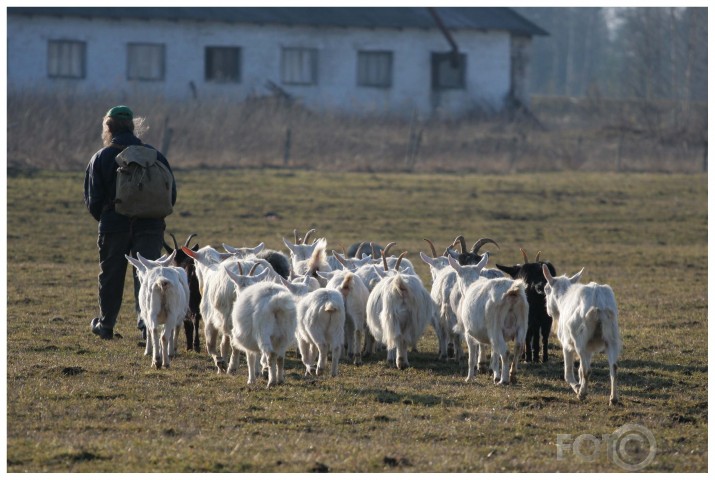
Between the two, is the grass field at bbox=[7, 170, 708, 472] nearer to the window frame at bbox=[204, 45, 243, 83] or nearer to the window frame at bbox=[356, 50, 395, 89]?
the window frame at bbox=[204, 45, 243, 83]

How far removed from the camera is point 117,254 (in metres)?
11.8

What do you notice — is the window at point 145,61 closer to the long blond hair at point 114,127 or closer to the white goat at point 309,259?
the white goat at point 309,259

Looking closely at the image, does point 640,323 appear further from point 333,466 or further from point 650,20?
point 650,20

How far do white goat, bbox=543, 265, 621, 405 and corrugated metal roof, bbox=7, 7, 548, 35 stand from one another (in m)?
33.1

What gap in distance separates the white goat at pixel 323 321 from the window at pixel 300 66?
3289 cm

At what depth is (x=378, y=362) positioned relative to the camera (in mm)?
11188

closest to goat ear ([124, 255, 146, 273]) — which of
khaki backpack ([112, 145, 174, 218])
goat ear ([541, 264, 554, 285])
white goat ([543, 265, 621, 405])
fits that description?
khaki backpack ([112, 145, 174, 218])

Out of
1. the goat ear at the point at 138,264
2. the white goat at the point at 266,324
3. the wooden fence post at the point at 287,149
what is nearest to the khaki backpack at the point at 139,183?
the goat ear at the point at 138,264

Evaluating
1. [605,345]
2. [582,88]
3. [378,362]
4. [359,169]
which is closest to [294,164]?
[359,169]

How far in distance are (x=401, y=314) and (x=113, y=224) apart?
3.08 meters

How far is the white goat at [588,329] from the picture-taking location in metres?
9.09

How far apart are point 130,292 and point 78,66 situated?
25892 millimetres

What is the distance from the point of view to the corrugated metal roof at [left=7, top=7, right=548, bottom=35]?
40438 millimetres

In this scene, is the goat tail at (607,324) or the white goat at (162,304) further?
the white goat at (162,304)
